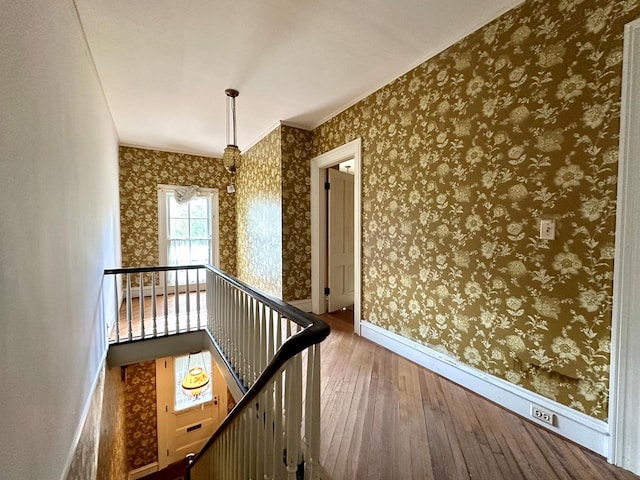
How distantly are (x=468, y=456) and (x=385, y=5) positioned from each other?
2669 millimetres

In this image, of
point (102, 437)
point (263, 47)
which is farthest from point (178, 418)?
point (263, 47)

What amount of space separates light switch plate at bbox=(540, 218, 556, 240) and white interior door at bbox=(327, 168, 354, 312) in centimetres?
239

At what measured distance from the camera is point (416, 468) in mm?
1313

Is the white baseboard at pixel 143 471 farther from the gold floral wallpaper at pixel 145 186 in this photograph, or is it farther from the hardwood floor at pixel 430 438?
the hardwood floor at pixel 430 438

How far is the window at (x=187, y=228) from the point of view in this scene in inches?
188

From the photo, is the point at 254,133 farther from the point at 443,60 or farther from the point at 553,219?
the point at 553,219

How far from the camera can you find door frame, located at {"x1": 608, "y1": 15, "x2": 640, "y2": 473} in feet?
4.12

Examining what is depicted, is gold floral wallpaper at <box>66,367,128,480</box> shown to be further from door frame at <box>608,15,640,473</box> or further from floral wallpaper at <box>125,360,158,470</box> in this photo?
door frame at <box>608,15,640,473</box>

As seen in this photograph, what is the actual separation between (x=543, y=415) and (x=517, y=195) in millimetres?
1303

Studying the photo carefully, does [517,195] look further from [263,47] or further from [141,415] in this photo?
[141,415]

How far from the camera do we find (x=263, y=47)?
209 centimetres

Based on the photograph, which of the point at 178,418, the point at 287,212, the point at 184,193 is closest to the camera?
the point at 287,212

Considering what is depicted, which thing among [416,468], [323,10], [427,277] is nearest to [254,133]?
[323,10]

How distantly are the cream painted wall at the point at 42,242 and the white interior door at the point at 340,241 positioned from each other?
2.55m
